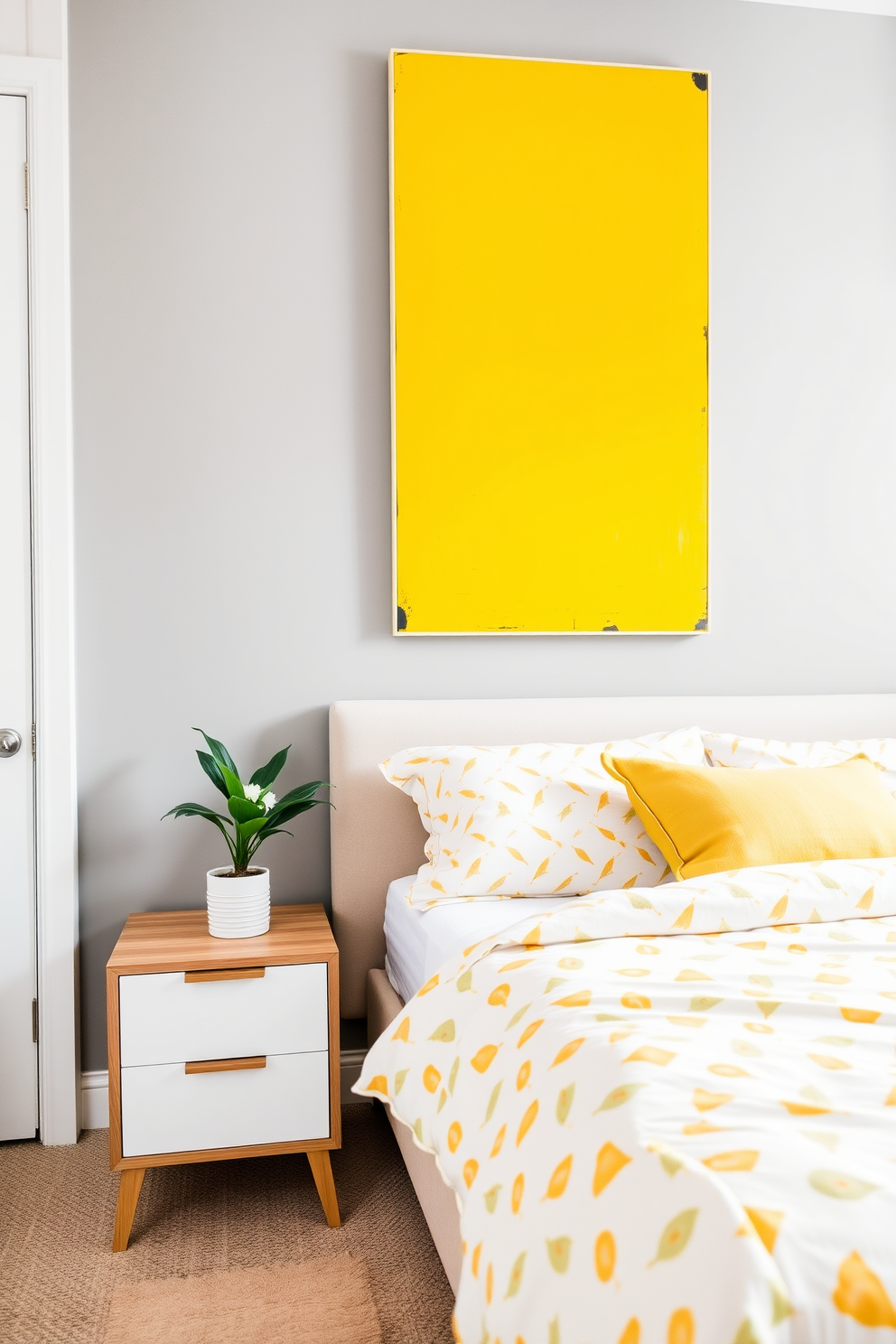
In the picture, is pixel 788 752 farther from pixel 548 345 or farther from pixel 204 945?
pixel 204 945

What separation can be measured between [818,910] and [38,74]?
7.70 ft

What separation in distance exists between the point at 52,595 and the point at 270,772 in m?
0.63

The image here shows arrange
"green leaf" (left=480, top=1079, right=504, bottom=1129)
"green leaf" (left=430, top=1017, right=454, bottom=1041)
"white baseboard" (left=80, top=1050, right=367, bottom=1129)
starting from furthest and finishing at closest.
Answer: "white baseboard" (left=80, top=1050, right=367, bottom=1129), "green leaf" (left=430, top=1017, right=454, bottom=1041), "green leaf" (left=480, top=1079, right=504, bottom=1129)

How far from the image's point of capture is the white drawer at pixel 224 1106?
1.85 meters

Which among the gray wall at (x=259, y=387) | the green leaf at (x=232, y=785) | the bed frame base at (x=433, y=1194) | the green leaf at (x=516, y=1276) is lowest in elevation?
the bed frame base at (x=433, y=1194)

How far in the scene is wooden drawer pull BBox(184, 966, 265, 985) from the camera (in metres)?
1.87

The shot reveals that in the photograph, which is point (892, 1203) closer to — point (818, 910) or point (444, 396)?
point (818, 910)

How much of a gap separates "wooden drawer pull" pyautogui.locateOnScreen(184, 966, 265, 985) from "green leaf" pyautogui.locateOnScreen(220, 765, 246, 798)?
346 mm

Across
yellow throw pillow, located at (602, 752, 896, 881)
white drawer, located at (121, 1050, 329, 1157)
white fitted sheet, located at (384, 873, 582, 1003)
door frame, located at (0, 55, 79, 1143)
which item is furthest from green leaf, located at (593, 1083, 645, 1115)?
door frame, located at (0, 55, 79, 1143)

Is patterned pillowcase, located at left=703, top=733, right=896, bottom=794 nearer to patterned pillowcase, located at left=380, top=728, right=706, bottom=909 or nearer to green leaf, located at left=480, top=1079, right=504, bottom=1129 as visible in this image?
patterned pillowcase, located at left=380, top=728, right=706, bottom=909

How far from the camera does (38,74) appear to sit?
215 centimetres

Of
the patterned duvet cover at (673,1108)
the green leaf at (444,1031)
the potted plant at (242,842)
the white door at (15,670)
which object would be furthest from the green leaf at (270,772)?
the green leaf at (444,1031)

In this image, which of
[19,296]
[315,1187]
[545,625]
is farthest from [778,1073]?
[19,296]

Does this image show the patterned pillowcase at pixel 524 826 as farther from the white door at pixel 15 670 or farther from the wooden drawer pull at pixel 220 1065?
the white door at pixel 15 670
